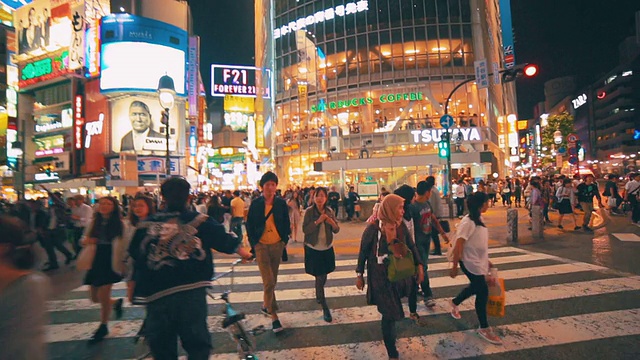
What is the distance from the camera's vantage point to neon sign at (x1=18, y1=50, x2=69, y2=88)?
42594 millimetres

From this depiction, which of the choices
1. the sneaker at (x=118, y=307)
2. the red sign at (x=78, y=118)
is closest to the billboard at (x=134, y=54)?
the red sign at (x=78, y=118)

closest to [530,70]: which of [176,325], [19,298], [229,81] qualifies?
[176,325]

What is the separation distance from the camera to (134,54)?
37.9 meters

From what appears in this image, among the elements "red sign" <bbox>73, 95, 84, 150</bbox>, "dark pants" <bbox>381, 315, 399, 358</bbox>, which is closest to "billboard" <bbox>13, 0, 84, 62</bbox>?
"red sign" <bbox>73, 95, 84, 150</bbox>

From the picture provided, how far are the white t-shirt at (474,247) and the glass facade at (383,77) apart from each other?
27.4m

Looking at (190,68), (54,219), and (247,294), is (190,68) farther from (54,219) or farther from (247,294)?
(247,294)

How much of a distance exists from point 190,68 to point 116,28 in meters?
9.06

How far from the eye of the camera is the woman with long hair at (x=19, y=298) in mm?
2014

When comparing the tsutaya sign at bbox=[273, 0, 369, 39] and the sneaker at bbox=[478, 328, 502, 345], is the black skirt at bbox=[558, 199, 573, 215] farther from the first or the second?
the tsutaya sign at bbox=[273, 0, 369, 39]

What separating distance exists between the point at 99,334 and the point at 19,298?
11.0ft

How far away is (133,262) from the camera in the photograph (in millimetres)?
2967

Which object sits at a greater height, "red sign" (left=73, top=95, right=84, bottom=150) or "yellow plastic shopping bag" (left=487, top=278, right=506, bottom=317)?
"red sign" (left=73, top=95, right=84, bottom=150)

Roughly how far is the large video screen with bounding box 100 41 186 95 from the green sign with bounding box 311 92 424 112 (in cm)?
1668

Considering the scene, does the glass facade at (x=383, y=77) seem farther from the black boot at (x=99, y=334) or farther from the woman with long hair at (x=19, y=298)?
the woman with long hair at (x=19, y=298)
